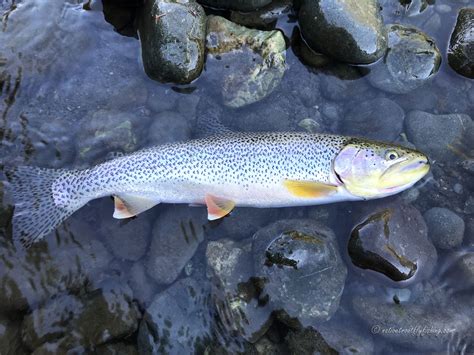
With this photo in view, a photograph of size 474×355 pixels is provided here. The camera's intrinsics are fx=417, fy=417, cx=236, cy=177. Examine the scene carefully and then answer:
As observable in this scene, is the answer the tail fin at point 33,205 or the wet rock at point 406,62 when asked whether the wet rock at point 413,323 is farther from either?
the tail fin at point 33,205

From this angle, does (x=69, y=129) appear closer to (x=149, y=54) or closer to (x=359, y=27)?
(x=149, y=54)

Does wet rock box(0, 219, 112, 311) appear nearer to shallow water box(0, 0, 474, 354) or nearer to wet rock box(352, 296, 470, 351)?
shallow water box(0, 0, 474, 354)

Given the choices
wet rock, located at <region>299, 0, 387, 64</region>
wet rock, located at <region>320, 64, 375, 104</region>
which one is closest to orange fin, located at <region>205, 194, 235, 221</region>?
wet rock, located at <region>320, 64, 375, 104</region>

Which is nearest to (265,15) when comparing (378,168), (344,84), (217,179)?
(344,84)

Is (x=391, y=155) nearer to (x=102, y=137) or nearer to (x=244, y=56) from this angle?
(x=244, y=56)

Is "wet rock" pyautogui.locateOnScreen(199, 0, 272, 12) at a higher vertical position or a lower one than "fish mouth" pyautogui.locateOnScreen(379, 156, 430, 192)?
higher

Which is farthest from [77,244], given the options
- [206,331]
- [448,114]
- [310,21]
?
[448,114]

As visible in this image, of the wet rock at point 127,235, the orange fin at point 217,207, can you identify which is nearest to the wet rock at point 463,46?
the orange fin at point 217,207
